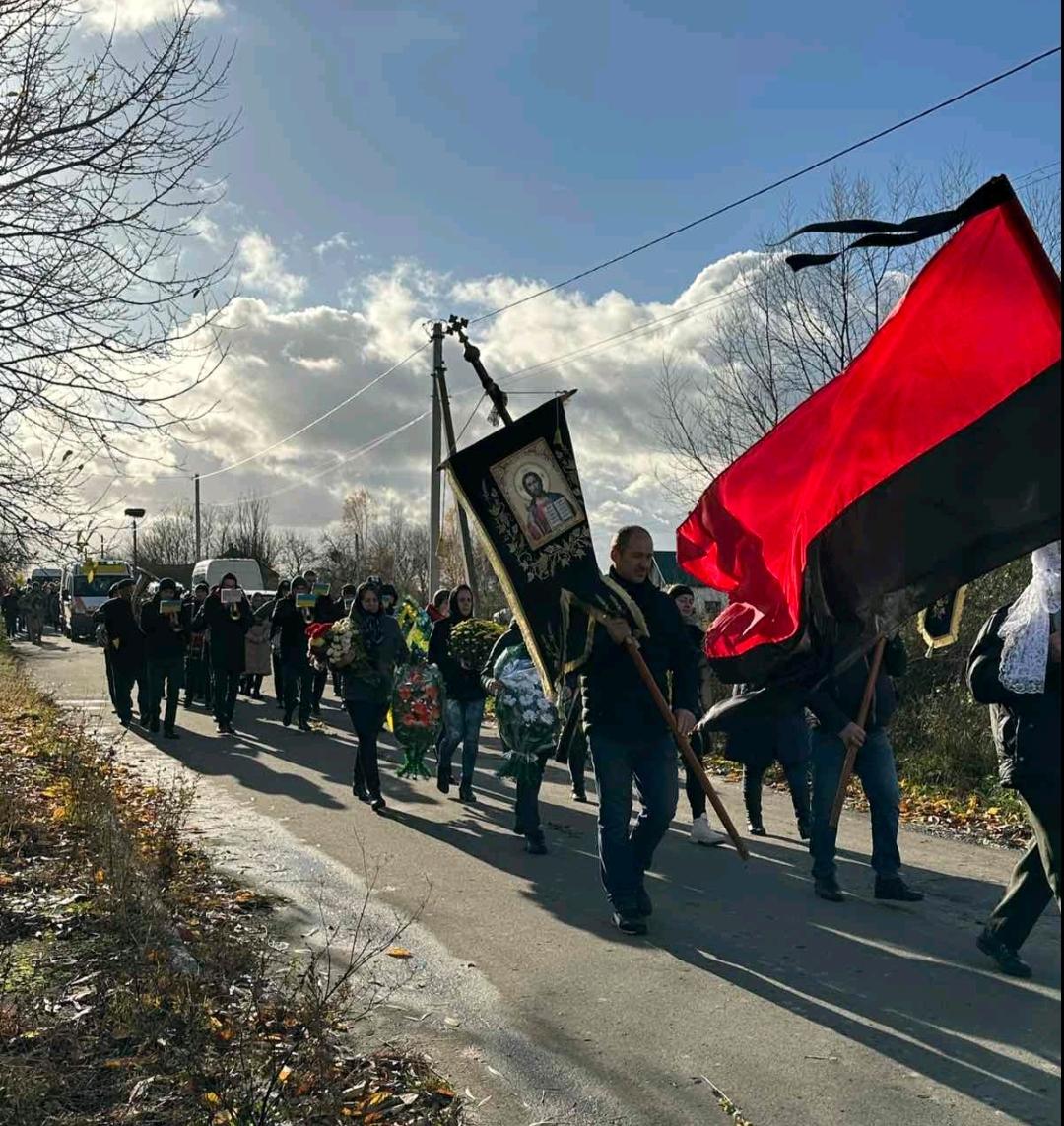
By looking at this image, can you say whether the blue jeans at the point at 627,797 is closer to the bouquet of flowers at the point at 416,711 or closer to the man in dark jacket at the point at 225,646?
the bouquet of flowers at the point at 416,711

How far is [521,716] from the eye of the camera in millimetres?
8664

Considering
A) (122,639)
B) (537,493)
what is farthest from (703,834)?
(122,639)

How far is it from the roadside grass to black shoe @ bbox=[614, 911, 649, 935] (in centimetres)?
135

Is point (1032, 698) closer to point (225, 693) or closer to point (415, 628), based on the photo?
point (415, 628)

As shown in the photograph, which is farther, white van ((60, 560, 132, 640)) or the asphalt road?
white van ((60, 560, 132, 640))

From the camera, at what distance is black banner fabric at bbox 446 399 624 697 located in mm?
6020

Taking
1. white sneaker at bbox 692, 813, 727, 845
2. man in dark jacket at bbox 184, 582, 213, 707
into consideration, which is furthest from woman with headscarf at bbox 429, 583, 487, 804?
man in dark jacket at bbox 184, 582, 213, 707

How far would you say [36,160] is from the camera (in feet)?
24.7

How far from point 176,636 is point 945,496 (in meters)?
12.3

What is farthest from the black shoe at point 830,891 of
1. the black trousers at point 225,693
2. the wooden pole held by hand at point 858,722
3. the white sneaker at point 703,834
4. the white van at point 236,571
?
the white van at point 236,571

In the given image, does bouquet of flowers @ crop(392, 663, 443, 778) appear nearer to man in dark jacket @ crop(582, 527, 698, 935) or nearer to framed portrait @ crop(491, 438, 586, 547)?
man in dark jacket @ crop(582, 527, 698, 935)

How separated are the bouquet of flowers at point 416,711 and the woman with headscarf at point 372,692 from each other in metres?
0.62

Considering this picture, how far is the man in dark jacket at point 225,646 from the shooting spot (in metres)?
15.5

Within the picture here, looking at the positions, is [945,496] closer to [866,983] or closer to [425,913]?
[866,983]
